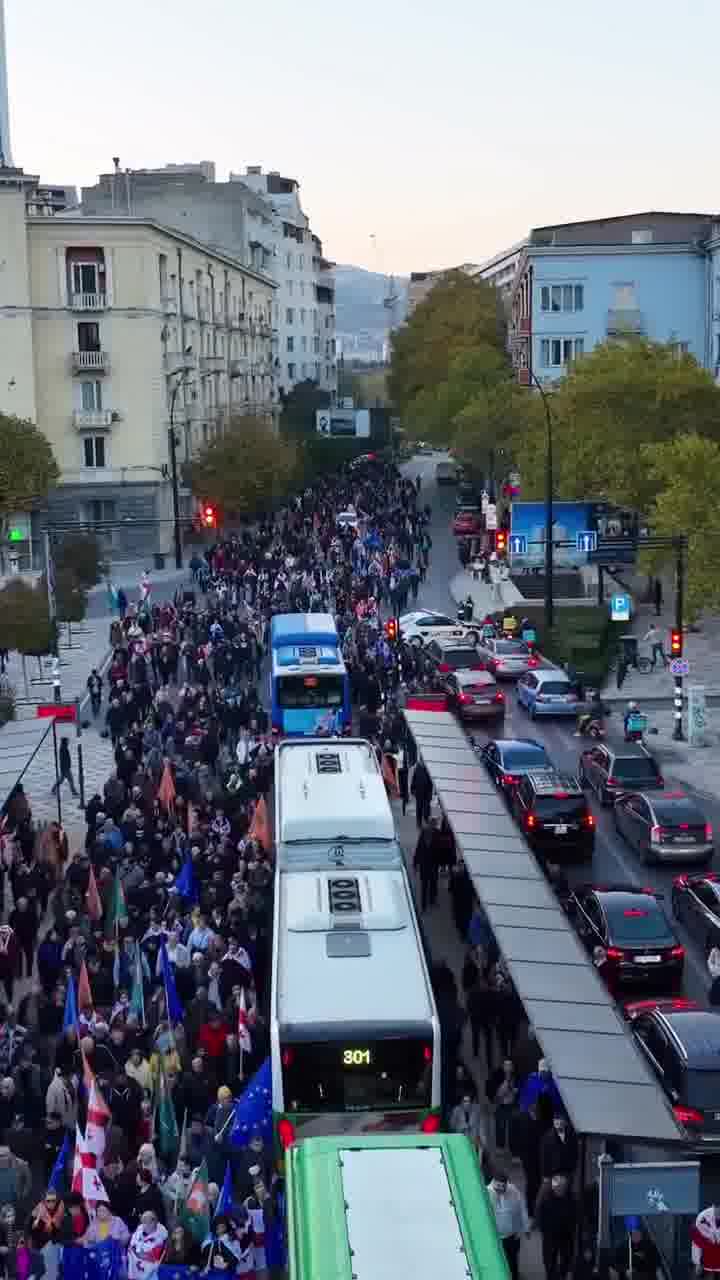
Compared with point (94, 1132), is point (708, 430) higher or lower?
higher

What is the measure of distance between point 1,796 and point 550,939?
933cm

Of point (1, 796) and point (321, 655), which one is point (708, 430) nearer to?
point (321, 655)

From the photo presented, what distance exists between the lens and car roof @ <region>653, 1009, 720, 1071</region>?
52.3 ft

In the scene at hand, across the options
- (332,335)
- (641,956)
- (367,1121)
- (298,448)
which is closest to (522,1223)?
(367,1121)

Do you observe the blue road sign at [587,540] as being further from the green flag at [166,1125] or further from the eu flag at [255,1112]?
A: the eu flag at [255,1112]

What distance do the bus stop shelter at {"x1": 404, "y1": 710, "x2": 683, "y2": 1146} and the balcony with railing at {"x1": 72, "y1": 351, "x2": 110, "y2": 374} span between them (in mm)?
45976

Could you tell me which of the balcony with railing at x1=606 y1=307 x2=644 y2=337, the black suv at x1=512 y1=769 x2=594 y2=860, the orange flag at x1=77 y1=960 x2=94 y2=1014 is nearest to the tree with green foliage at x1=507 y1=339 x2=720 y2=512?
the balcony with railing at x1=606 y1=307 x2=644 y2=337

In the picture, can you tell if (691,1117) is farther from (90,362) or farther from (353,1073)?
(90,362)

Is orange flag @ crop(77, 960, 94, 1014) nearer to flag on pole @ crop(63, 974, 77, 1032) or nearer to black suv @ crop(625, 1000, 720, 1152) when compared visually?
flag on pole @ crop(63, 974, 77, 1032)

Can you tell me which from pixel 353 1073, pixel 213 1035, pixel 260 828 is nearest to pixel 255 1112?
pixel 353 1073

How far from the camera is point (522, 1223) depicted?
44.9 ft

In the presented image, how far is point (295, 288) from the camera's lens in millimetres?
125562

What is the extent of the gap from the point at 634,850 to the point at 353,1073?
13662mm

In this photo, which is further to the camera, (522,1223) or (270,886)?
(270,886)
